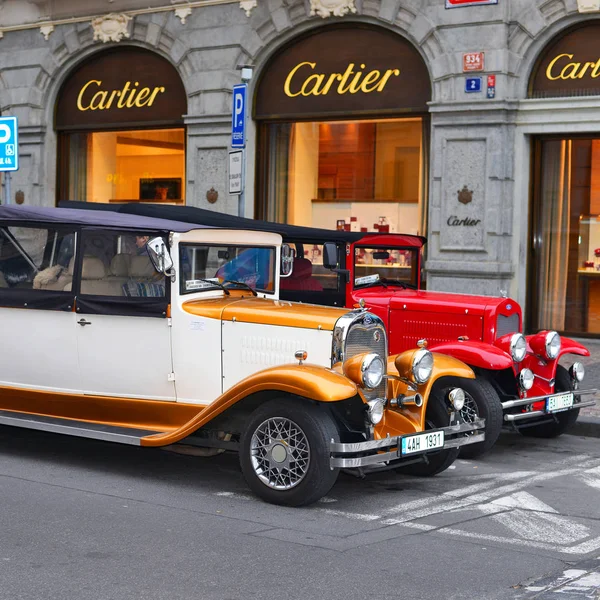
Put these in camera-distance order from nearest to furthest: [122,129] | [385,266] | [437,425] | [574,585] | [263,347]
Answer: [574,585], [263,347], [437,425], [385,266], [122,129]

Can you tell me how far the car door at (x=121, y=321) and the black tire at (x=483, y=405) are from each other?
2299 mm

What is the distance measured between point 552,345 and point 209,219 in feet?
10.4

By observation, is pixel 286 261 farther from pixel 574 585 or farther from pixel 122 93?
pixel 122 93

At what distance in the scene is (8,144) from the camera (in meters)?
13.7

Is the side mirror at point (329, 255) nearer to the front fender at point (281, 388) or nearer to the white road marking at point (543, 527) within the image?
the front fender at point (281, 388)

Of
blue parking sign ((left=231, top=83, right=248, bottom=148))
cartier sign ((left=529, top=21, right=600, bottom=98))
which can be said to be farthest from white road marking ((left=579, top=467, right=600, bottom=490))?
cartier sign ((left=529, top=21, right=600, bottom=98))

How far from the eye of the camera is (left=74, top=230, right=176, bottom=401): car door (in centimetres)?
761

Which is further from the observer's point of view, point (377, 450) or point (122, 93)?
point (122, 93)

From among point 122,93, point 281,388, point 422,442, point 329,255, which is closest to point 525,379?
point 329,255

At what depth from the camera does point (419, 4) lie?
15.6 meters

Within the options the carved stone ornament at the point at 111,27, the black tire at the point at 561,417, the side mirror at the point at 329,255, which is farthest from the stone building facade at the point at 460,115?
the side mirror at the point at 329,255

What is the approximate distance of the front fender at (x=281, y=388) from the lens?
6.49 meters

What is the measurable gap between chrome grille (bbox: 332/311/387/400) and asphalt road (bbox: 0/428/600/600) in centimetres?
76

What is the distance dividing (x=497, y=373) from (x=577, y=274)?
6943 millimetres
